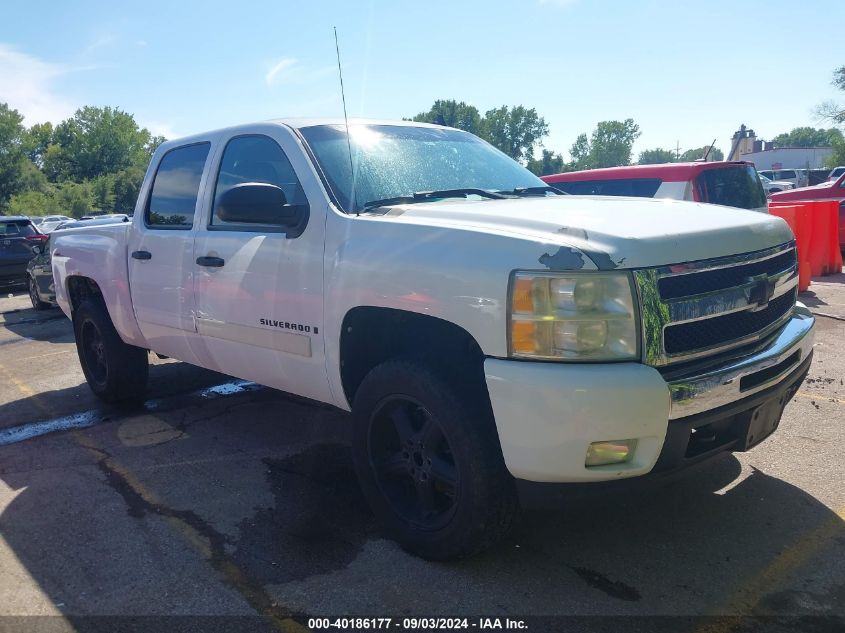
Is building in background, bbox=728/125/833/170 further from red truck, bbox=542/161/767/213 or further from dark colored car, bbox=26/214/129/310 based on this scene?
dark colored car, bbox=26/214/129/310

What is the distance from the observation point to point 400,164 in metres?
3.91

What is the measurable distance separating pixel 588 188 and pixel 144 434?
6272 mm

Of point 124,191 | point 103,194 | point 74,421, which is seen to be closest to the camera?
point 74,421

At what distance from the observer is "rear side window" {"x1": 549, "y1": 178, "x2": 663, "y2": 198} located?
8.67m

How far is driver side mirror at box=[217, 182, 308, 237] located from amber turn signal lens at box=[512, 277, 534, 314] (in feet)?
4.49

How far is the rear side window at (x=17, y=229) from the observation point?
1428 centimetres

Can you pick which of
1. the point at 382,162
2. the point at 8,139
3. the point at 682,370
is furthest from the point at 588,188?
the point at 8,139

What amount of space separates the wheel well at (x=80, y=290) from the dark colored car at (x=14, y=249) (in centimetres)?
907

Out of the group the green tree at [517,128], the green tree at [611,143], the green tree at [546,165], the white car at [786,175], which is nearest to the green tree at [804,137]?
the green tree at [611,143]

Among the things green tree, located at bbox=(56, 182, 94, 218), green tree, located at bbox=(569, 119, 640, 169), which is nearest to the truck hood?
green tree, located at bbox=(56, 182, 94, 218)

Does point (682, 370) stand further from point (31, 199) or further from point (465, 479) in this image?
point (31, 199)

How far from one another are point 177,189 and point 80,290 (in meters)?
1.95

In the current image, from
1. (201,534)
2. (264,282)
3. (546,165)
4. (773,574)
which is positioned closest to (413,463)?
(201,534)

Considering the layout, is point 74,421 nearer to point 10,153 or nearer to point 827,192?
point 827,192
